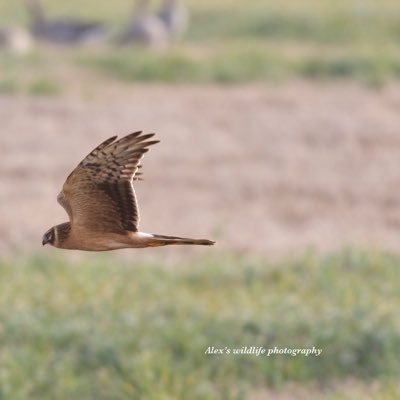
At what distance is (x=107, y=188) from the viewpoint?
2838mm

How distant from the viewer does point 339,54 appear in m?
18.9

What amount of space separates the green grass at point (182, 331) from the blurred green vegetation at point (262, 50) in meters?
8.15

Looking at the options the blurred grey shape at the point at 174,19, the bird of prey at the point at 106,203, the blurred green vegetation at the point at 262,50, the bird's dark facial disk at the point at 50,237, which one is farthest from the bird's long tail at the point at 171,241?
the blurred grey shape at the point at 174,19

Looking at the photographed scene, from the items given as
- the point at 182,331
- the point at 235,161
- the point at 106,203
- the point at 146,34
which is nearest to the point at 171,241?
the point at 106,203

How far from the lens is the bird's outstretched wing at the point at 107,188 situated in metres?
2.72

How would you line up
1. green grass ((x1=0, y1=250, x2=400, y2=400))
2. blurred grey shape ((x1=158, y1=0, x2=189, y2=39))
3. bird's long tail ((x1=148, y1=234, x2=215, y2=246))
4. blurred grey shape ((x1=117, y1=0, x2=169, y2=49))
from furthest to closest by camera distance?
blurred grey shape ((x1=158, y1=0, x2=189, y2=39))
blurred grey shape ((x1=117, y1=0, x2=169, y2=49))
green grass ((x1=0, y1=250, x2=400, y2=400))
bird's long tail ((x1=148, y1=234, x2=215, y2=246))

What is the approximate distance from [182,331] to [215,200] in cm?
562

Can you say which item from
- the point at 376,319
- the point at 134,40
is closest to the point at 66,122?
the point at 134,40

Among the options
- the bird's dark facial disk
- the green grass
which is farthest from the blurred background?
the bird's dark facial disk

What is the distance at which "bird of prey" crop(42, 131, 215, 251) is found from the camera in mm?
2633

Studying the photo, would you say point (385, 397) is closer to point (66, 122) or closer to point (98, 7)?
point (66, 122)

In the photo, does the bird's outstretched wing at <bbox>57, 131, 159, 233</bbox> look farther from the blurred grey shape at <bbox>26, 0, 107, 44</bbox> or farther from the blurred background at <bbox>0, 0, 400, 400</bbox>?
the blurred grey shape at <bbox>26, 0, 107, 44</bbox>

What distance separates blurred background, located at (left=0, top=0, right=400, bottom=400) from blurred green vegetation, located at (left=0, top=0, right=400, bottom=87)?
48 mm

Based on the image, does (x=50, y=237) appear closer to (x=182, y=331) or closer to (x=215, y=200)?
(x=182, y=331)
